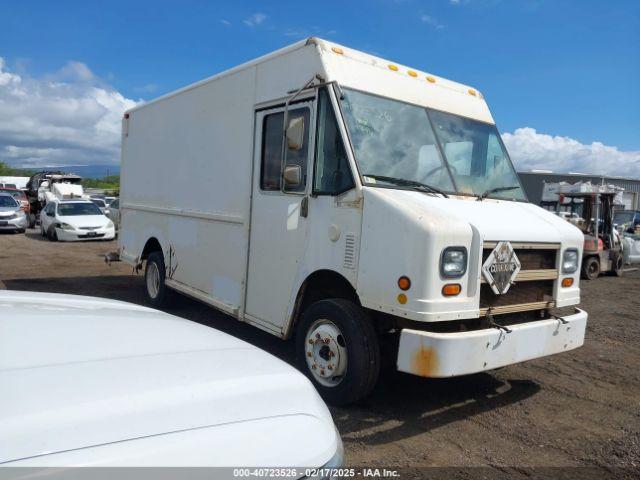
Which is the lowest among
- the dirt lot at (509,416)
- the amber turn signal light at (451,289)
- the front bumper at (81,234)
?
the dirt lot at (509,416)

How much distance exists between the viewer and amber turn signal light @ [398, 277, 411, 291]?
12.4 feet

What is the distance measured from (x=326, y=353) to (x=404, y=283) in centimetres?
105

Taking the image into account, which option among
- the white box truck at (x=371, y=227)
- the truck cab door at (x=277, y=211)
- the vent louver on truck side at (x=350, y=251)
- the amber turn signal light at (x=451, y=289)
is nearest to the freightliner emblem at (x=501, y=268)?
the white box truck at (x=371, y=227)

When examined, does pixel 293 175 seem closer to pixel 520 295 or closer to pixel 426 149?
pixel 426 149

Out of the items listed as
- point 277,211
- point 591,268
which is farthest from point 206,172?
point 591,268

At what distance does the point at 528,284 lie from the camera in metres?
4.50

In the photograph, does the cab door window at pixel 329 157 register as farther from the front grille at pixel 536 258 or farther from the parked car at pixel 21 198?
the parked car at pixel 21 198

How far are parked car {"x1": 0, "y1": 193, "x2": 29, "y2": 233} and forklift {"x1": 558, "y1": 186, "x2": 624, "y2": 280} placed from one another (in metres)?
19.7

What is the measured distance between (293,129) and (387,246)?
4.71ft

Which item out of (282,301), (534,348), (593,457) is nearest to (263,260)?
(282,301)

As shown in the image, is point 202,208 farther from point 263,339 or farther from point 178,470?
point 178,470

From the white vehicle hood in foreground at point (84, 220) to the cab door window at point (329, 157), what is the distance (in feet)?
52.1

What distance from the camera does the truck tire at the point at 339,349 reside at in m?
4.09

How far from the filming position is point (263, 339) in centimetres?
640
